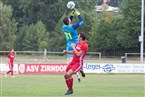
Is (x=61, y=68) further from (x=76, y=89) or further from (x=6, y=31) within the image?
(x=6, y=31)

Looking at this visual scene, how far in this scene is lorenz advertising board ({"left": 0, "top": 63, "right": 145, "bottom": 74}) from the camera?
43531 mm

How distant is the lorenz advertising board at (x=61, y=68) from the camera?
143 ft

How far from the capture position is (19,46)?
3780 inches

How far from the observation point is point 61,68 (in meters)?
43.8

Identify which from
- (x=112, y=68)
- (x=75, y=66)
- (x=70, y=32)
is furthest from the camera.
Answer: (x=112, y=68)

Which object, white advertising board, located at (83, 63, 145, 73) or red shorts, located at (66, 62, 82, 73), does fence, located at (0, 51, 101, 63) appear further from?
red shorts, located at (66, 62, 82, 73)

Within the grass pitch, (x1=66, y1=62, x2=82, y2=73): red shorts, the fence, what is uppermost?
(x1=66, y1=62, x2=82, y2=73): red shorts

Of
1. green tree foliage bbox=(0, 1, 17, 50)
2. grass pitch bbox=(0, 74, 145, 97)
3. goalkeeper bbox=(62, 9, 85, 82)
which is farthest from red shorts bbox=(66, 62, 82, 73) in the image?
green tree foliage bbox=(0, 1, 17, 50)

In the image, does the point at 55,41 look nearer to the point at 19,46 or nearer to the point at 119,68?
the point at 19,46

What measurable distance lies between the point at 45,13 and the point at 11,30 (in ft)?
50.9

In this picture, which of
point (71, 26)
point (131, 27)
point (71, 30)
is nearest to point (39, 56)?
point (131, 27)

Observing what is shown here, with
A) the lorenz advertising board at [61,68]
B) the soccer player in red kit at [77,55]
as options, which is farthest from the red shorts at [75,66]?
the lorenz advertising board at [61,68]

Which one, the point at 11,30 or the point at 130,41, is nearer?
the point at 130,41

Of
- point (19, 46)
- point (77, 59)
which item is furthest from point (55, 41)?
point (77, 59)
